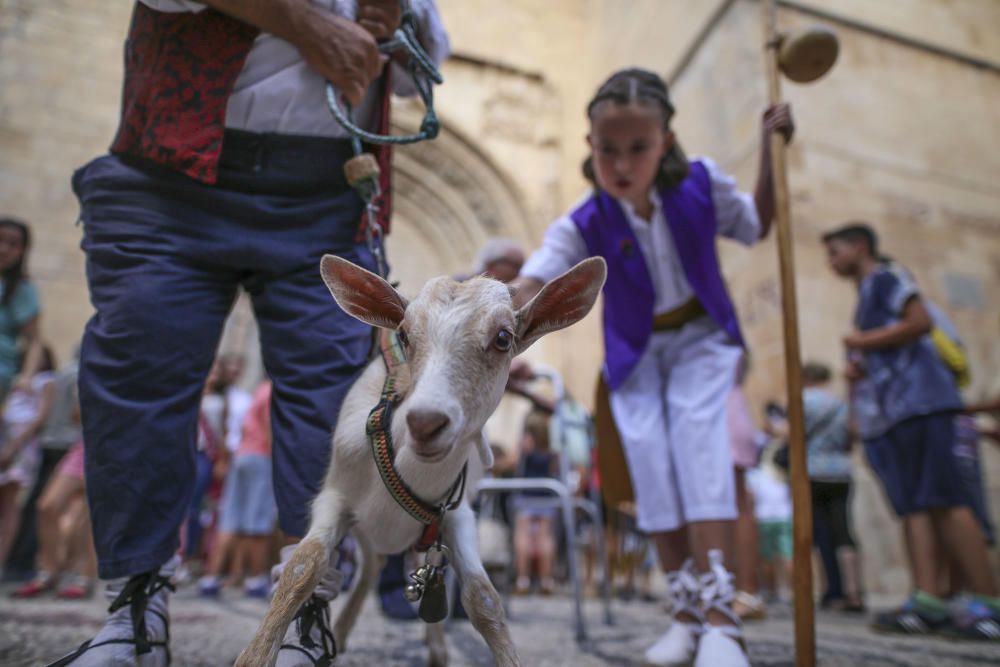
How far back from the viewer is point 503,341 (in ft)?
3.35

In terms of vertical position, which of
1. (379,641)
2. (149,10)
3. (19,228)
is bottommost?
(379,641)

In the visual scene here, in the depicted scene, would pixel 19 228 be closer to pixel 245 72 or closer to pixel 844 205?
pixel 245 72

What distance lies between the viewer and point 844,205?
236 inches

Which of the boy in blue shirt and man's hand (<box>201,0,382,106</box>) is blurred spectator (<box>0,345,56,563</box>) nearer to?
man's hand (<box>201,0,382,106</box>)

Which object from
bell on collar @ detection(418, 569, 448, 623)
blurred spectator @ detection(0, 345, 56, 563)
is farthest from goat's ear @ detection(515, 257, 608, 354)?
blurred spectator @ detection(0, 345, 56, 563)

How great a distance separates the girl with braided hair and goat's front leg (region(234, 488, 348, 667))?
92 cm

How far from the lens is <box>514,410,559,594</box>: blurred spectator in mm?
5359

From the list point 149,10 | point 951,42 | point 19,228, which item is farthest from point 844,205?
point 19,228

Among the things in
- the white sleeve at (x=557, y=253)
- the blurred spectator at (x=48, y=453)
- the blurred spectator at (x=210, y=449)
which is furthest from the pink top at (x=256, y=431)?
the white sleeve at (x=557, y=253)

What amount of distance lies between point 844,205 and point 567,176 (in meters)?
4.71

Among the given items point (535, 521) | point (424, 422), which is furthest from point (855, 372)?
point (424, 422)

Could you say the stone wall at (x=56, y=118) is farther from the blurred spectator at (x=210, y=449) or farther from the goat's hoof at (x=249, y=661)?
the goat's hoof at (x=249, y=661)

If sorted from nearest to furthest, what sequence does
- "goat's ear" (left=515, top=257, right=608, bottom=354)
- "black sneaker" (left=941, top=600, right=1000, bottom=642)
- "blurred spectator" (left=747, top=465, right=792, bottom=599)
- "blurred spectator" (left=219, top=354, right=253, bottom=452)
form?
1. "goat's ear" (left=515, top=257, right=608, bottom=354)
2. "black sneaker" (left=941, top=600, right=1000, bottom=642)
3. "blurred spectator" (left=219, top=354, right=253, bottom=452)
4. "blurred spectator" (left=747, top=465, right=792, bottom=599)

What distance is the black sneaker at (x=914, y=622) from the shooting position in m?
2.82
